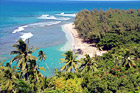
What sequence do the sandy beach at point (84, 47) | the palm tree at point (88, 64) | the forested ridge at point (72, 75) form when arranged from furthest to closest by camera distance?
the sandy beach at point (84, 47), the palm tree at point (88, 64), the forested ridge at point (72, 75)

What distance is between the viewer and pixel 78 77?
29.8 metres

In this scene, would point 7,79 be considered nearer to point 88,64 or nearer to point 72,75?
point 72,75

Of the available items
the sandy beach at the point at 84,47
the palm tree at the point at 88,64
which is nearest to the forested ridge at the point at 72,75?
the palm tree at the point at 88,64

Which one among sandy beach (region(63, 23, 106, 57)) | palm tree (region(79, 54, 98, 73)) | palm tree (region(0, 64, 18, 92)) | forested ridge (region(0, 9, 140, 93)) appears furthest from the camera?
sandy beach (region(63, 23, 106, 57))

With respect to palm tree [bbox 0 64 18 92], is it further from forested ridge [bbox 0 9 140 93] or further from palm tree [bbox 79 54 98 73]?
palm tree [bbox 79 54 98 73]

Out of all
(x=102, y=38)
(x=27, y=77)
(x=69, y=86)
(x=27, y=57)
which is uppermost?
(x=102, y=38)

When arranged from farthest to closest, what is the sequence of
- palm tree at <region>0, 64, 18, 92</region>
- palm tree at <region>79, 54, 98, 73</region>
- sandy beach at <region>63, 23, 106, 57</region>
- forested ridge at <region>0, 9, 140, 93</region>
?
sandy beach at <region>63, 23, 106, 57</region> < palm tree at <region>79, 54, 98, 73</region> < forested ridge at <region>0, 9, 140, 93</region> < palm tree at <region>0, 64, 18, 92</region>

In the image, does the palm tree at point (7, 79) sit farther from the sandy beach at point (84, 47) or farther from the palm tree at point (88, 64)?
the sandy beach at point (84, 47)

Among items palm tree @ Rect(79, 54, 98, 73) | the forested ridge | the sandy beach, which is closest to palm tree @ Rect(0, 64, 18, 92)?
the forested ridge

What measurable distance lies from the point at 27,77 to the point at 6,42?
36.8m

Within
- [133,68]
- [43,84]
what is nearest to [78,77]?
[43,84]

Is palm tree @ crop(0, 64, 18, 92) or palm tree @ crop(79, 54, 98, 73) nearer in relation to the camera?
palm tree @ crop(0, 64, 18, 92)

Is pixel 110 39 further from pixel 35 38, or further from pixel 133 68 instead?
pixel 35 38

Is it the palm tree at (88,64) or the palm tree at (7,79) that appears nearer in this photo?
the palm tree at (7,79)
